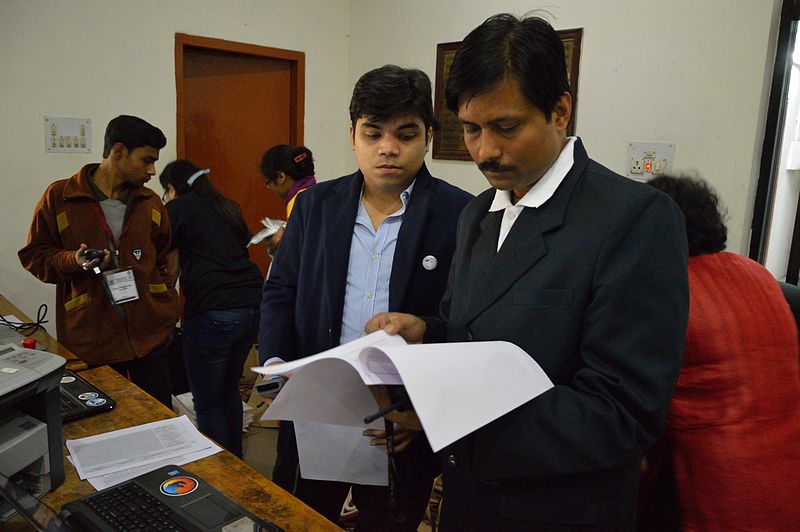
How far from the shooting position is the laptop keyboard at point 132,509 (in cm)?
96

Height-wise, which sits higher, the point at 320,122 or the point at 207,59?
the point at 207,59

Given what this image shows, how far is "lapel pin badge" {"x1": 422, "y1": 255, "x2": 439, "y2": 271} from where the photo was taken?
1.41m

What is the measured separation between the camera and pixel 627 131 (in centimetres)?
288

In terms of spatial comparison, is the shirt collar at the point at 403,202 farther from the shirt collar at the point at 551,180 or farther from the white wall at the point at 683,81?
the white wall at the point at 683,81

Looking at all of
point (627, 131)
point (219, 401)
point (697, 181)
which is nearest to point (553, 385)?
point (697, 181)

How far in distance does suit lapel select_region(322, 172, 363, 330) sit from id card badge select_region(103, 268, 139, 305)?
3.39 feet

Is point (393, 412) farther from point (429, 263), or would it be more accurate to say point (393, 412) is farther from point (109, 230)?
point (109, 230)

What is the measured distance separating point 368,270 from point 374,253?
0.04 m

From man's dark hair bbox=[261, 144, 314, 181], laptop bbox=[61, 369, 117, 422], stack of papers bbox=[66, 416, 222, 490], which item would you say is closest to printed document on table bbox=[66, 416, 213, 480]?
stack of papers bbox=[66, 416, 222, 490]

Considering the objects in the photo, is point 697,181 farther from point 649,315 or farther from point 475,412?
point 475,412

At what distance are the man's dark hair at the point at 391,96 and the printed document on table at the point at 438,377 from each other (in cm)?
61

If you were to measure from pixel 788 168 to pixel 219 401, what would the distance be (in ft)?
8.81

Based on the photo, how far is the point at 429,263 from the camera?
1.41m

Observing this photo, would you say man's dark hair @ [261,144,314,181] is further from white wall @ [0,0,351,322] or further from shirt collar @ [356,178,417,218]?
shirt collar @ [356,178,417,218]
